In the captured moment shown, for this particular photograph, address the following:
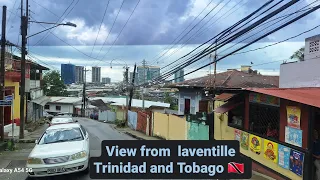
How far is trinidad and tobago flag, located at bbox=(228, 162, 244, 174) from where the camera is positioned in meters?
4.79

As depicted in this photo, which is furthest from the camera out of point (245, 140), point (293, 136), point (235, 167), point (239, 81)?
point (239, 81)

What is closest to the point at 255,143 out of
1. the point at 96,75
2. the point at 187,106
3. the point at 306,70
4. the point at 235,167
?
the point at 306,70

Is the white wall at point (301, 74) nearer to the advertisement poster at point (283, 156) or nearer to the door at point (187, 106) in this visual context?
the advertisement poster at point (283, 156)

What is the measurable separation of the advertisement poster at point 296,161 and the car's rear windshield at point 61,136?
6.10 meters

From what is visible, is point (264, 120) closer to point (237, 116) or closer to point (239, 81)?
point (237, 116)

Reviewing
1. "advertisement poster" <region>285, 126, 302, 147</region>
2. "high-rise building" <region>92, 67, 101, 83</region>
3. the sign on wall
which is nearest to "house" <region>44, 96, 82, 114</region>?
"high-rise building" <region>92, 67, 101, 83</region>

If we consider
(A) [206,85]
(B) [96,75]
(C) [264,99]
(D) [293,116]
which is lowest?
(D) [293,116]

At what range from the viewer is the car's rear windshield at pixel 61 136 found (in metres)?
9.84

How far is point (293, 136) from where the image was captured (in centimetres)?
854

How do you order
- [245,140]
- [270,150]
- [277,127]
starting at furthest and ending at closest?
[245,140]
[270,150]
[277,127]

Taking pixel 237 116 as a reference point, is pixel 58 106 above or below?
below

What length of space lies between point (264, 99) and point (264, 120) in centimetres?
71

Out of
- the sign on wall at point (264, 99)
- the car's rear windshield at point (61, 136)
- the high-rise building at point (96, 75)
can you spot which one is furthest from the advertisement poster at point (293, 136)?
the high-rise building at point (96, 75)

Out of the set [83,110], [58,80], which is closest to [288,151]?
[83,110]
